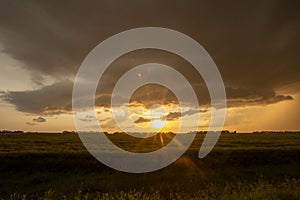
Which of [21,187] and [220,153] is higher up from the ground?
[220,153]

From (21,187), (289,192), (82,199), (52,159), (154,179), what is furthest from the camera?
(52,159)

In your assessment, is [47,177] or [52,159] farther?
[52,159]

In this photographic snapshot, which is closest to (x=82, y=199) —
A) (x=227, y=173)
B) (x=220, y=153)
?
(x=227, y=173)

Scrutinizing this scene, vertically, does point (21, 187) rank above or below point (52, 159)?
below

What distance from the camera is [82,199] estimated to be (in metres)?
19.7

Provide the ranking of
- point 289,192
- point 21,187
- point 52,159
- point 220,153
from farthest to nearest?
point 220,153 → point 52,159 → point 21,187 → point 289,192

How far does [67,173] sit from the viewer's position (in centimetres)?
2822

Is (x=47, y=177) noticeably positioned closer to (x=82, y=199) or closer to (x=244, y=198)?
(x=82, y=199)

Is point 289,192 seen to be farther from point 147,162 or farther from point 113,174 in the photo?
point 147,162

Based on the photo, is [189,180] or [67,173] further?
[67,173]

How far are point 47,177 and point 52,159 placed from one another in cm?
380

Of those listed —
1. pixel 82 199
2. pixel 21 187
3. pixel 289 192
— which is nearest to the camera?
pixel 289 192

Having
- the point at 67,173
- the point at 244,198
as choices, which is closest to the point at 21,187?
the point at 67,173

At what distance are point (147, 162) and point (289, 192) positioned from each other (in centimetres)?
1864
